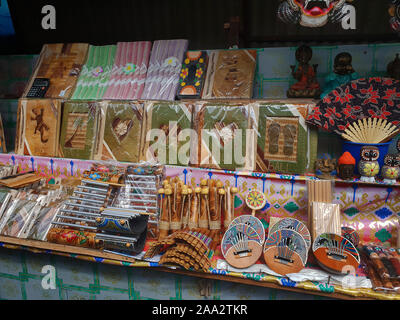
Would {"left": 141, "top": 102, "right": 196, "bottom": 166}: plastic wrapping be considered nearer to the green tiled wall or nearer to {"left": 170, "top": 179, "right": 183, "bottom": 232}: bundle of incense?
{"left": 170, "top": 179, "right": 183, "bottom": 232}: bundle of incense

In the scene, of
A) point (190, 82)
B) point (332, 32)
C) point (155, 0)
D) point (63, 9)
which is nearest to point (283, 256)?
point (190, 82)

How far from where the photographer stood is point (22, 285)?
3.33 meters

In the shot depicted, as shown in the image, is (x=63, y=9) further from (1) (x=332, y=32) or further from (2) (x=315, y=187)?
(2) (x=315, y=187)

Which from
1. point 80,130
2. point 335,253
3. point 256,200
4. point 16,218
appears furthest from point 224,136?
point 16,218

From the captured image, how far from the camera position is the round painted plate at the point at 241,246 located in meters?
2.48

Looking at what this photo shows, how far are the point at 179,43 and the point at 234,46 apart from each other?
63 centimetres

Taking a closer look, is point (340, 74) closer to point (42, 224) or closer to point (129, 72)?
point (129, 72)

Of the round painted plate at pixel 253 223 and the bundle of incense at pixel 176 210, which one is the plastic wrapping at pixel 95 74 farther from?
the round painted plate at pixel 253 223

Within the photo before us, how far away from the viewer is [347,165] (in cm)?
264

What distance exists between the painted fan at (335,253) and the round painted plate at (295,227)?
0.07 m

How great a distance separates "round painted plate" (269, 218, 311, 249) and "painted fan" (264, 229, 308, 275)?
81 millimetres

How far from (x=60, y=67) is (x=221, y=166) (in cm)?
241

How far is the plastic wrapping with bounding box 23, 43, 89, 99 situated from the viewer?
3.70 m

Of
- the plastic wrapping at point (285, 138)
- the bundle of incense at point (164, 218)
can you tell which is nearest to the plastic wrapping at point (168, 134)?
the bundle of incense at point (164, 218)
